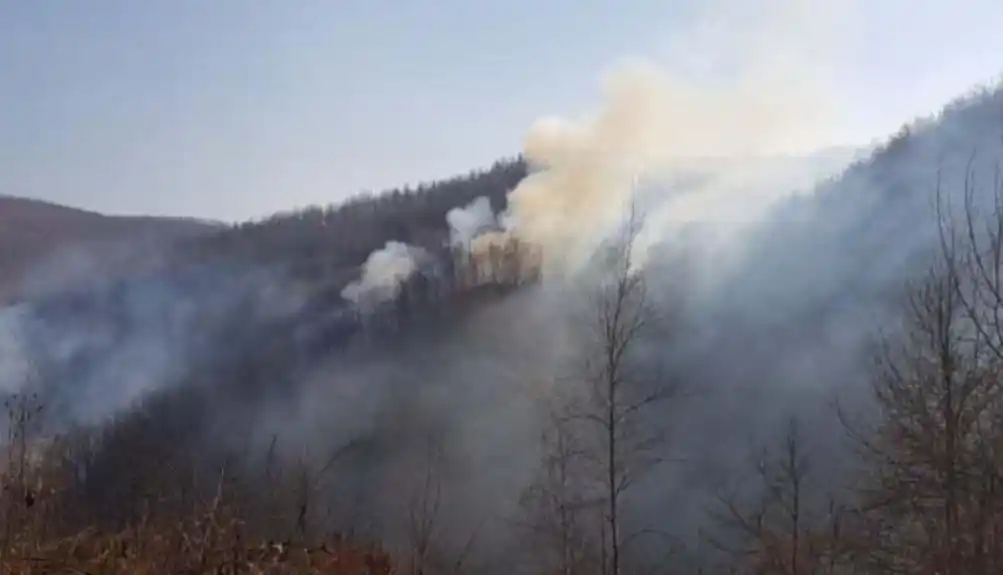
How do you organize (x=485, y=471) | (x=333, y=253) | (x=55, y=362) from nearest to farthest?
(x=485, y=471) < (x=55, y=362) < (x=333, y=253)

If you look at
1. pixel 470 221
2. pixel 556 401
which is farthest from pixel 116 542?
pixel 470 221

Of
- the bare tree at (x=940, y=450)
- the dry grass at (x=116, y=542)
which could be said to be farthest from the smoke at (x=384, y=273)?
the dry grass at (x=116, y=542)

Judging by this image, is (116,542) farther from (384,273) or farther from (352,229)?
(352,229)

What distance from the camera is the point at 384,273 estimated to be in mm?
55719

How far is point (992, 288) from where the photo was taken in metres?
5.21

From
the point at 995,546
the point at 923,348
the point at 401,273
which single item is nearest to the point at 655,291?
the point at 401,273

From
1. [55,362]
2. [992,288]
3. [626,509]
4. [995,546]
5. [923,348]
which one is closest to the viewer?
[992,288]

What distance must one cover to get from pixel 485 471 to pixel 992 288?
26.2m

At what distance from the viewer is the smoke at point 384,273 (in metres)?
51.4

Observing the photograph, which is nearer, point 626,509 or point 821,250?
point 626,509

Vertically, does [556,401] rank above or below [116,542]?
below

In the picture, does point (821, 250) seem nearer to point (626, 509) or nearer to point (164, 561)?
point (626, 509)

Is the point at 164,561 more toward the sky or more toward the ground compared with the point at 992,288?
more toward the ground

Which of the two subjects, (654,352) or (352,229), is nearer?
(654,352)
